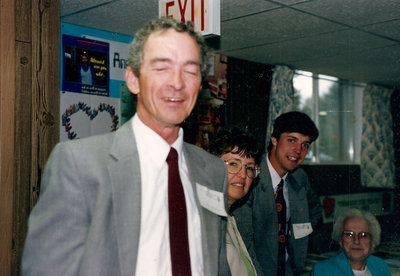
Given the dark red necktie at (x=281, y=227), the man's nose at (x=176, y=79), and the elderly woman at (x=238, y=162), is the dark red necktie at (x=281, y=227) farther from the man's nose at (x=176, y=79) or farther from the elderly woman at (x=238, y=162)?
the man's nose at (x=176, y=79)

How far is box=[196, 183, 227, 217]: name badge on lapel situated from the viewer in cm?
126

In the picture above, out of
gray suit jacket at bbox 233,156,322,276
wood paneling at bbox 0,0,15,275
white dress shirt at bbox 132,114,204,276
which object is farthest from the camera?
gray suit jacket at bbox 233,156,322,276

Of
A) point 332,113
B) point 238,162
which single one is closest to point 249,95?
point 332,113

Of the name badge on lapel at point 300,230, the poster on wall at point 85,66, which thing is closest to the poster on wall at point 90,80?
the poster on wall at point 85,66

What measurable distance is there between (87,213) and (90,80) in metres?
2.39

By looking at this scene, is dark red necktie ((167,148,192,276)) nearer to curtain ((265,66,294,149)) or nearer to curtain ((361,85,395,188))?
curtain ((265,66,294,149))

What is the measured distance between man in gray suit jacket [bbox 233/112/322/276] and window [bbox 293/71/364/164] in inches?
108

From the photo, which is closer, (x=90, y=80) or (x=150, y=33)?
(x=150, y=33)

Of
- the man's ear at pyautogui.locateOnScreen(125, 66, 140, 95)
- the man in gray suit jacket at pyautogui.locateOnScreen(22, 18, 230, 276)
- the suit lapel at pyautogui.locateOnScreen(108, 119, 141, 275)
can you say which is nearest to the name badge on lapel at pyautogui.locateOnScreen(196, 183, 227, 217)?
the man in gray suit jacket at pyautogui.locateOnScreen(22, 18, 230, 276)

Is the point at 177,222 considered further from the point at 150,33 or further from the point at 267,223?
the point at 267,223

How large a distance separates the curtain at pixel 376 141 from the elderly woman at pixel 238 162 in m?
4.50

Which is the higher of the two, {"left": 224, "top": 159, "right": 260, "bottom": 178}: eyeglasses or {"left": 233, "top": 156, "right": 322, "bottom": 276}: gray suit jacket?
{"left": 224, "top": 159, "right": 260, "bottom": 178}: eyeglasses

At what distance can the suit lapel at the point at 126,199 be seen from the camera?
1.07 m

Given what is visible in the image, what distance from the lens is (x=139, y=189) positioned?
44.2 inches
